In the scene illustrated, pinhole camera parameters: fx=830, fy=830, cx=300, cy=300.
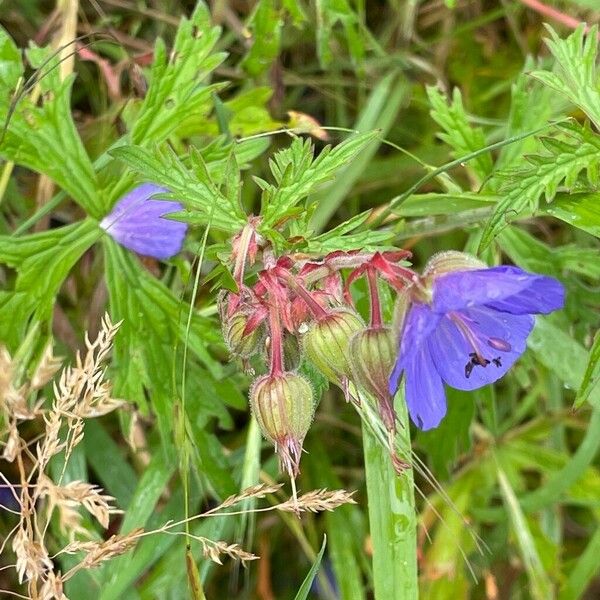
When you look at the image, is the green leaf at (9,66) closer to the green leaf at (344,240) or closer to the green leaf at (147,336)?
the green leaf at (147,336)

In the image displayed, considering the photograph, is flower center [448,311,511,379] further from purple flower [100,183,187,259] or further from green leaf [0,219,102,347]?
A: green leaf [0,219,102,347]

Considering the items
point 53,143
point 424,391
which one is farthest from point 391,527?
point 53,143

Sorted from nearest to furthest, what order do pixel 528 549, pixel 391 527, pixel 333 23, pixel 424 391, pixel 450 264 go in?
1. pixel 450 264
2. pixel 424 391
3. pixel 391 527
4. pixel 333 23
5. pixel 528 549

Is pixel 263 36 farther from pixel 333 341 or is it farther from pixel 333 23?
pixel 333 341

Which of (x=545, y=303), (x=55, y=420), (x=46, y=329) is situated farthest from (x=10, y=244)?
(x=545, y=303)

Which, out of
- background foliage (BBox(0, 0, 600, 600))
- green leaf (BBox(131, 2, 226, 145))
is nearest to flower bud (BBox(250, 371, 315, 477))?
background foliage (BBox(0, 0, 600, 600))
